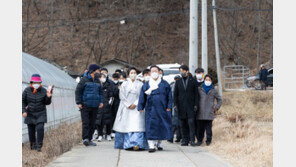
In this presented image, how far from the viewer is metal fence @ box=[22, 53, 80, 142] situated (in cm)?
1565

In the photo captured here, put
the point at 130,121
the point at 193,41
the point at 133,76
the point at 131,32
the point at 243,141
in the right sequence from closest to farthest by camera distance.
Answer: the point at 130,121 < the point at 133,76 < the point at 243,141 < the point at 193,41 < the point at 131,32

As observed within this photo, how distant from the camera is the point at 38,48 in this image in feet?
206

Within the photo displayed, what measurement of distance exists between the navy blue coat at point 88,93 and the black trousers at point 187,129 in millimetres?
2480

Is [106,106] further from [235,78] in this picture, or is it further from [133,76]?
[235,78]

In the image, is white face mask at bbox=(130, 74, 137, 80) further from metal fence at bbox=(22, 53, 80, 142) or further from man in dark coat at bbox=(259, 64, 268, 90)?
man in dark coat at bbox=(259, 64, 268, 90)

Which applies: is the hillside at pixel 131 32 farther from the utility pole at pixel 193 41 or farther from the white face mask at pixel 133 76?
the white face mask at pixel 133 76

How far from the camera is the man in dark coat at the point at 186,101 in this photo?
497 inches

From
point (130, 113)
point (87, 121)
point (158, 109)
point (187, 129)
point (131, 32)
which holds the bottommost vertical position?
point (187, 129)

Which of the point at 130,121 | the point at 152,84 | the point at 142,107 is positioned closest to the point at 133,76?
the point at 152,84

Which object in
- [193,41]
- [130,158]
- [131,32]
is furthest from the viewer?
[131,32]

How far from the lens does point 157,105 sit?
11.1 meters

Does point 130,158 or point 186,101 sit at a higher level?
point 186,101

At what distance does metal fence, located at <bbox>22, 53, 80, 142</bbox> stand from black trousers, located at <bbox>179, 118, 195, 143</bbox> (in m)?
4.40

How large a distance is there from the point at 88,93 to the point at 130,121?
132 cm
